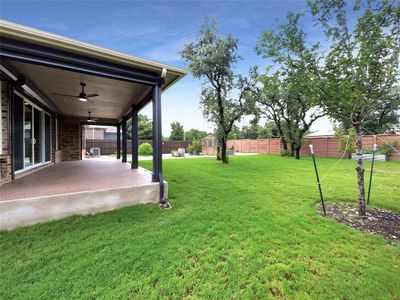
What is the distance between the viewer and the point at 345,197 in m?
4.27

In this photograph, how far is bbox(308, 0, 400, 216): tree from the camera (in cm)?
296

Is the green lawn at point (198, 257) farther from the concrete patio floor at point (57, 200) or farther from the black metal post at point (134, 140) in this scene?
the black metal post at point (134, 140)

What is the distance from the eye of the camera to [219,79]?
977 centimetres

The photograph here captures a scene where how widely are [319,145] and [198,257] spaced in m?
16.6

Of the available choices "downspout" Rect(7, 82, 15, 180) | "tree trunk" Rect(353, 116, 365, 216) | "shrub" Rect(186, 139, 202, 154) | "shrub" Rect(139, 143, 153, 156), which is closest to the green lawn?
"tree trunk" Rect(353, 116, 365, 216)

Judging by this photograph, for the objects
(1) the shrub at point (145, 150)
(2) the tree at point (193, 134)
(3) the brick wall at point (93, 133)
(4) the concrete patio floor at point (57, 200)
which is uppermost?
(2) the tree at point (193, 134)

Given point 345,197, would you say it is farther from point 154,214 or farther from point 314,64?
point 154,214

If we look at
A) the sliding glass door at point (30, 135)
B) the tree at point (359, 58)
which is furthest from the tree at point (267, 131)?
the sliding glass door at point (30, 135)

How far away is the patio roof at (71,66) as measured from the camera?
2.71 m

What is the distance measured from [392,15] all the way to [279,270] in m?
4.00

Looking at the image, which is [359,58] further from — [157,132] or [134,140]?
[134,140]

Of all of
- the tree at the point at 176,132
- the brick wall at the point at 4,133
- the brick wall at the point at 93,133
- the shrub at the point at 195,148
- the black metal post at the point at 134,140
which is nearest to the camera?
the brick wall at the point at 4,133

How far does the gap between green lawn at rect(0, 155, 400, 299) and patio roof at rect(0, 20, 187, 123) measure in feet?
8.12

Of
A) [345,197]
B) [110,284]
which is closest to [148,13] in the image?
[110,284]
